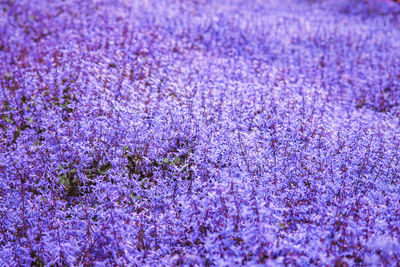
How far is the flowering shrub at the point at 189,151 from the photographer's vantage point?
464 cm

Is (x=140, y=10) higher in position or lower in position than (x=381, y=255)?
higher

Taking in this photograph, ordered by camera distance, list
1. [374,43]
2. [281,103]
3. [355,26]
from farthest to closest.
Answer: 1. [355,26]
2. [374,43]
3. [281,103]

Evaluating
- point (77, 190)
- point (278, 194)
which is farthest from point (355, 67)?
point (77, 190)

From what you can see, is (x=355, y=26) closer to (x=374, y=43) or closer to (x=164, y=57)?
(x=374, y=43)

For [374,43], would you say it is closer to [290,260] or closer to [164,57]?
[164,57]

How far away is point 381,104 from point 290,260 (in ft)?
25.9

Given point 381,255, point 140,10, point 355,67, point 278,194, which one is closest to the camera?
point 381,255

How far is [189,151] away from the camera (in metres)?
6.74

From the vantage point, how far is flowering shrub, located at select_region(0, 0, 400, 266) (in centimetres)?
464

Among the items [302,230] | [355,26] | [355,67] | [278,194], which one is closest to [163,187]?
[278,194]

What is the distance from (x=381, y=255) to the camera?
4.04 m

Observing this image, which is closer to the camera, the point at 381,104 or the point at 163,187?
the point at 163,187

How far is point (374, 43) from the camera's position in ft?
44.8

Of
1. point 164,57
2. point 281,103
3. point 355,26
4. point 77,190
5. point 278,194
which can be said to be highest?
point 355,26
